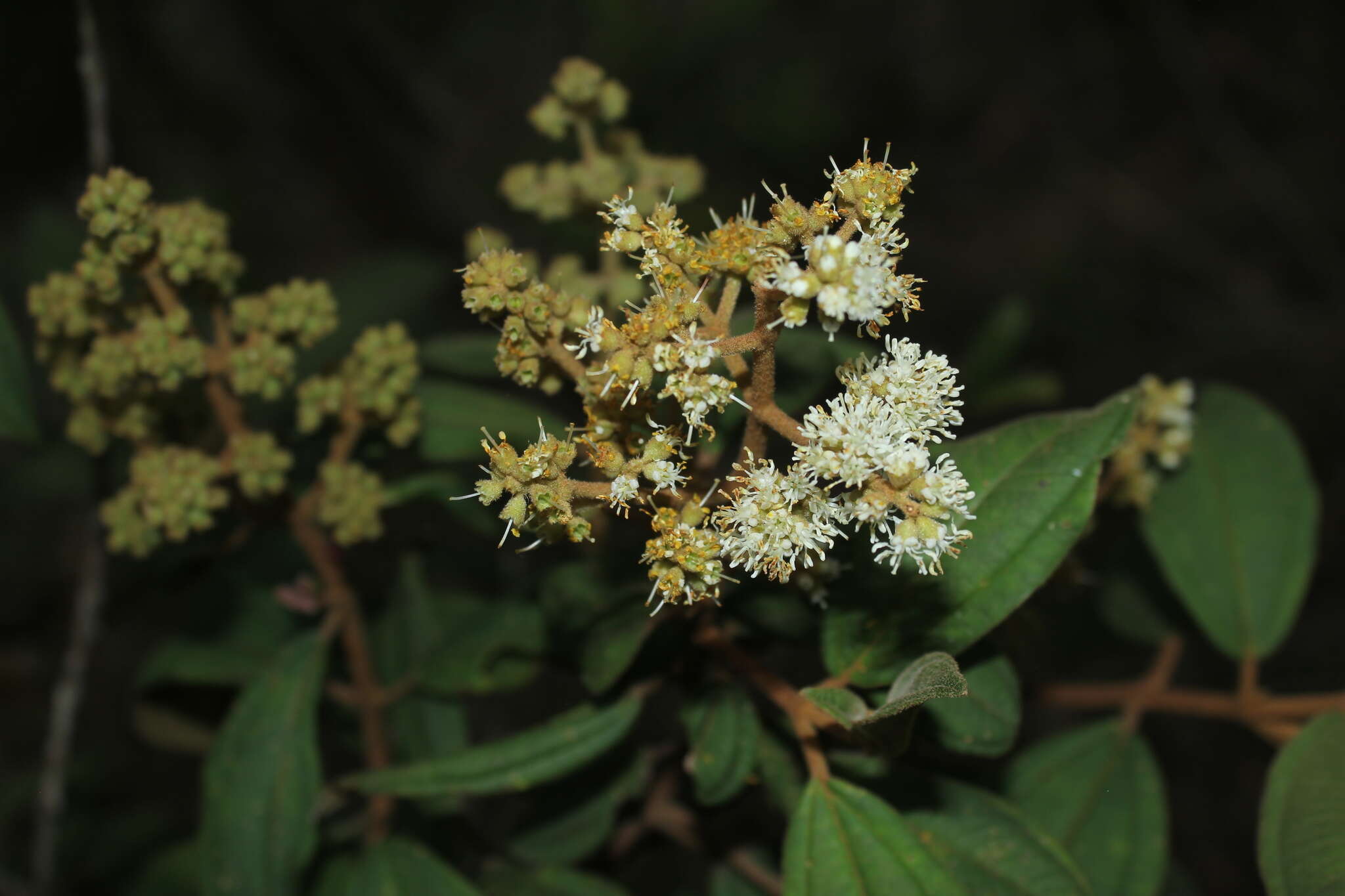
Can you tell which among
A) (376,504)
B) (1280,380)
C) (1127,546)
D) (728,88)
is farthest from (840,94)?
(376,504)

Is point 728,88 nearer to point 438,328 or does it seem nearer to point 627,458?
point 438,328

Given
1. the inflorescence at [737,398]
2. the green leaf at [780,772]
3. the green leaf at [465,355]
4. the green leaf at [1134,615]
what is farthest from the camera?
the green leaf at [1134,615]

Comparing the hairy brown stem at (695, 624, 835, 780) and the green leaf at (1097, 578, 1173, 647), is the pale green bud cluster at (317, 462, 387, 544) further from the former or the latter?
the green leaf at (1097, 578, 1173, 647)

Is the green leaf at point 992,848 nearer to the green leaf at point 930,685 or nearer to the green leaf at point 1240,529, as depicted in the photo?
the green leaf at point 930,685

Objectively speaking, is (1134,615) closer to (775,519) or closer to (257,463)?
(775,519)

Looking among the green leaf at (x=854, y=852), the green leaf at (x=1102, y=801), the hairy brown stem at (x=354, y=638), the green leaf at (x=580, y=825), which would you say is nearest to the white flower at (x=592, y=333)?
the green leaf at (x=854, y=852)

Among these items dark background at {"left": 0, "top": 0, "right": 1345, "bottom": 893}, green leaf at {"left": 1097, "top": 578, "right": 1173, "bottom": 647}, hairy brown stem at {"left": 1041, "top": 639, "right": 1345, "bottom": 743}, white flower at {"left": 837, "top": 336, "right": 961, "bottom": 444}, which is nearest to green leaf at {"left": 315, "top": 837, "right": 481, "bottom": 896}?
white flower at {"left": 837, "top": 336, "right": 961, "bottom": 444}

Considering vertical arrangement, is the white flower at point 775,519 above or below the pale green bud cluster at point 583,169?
below
